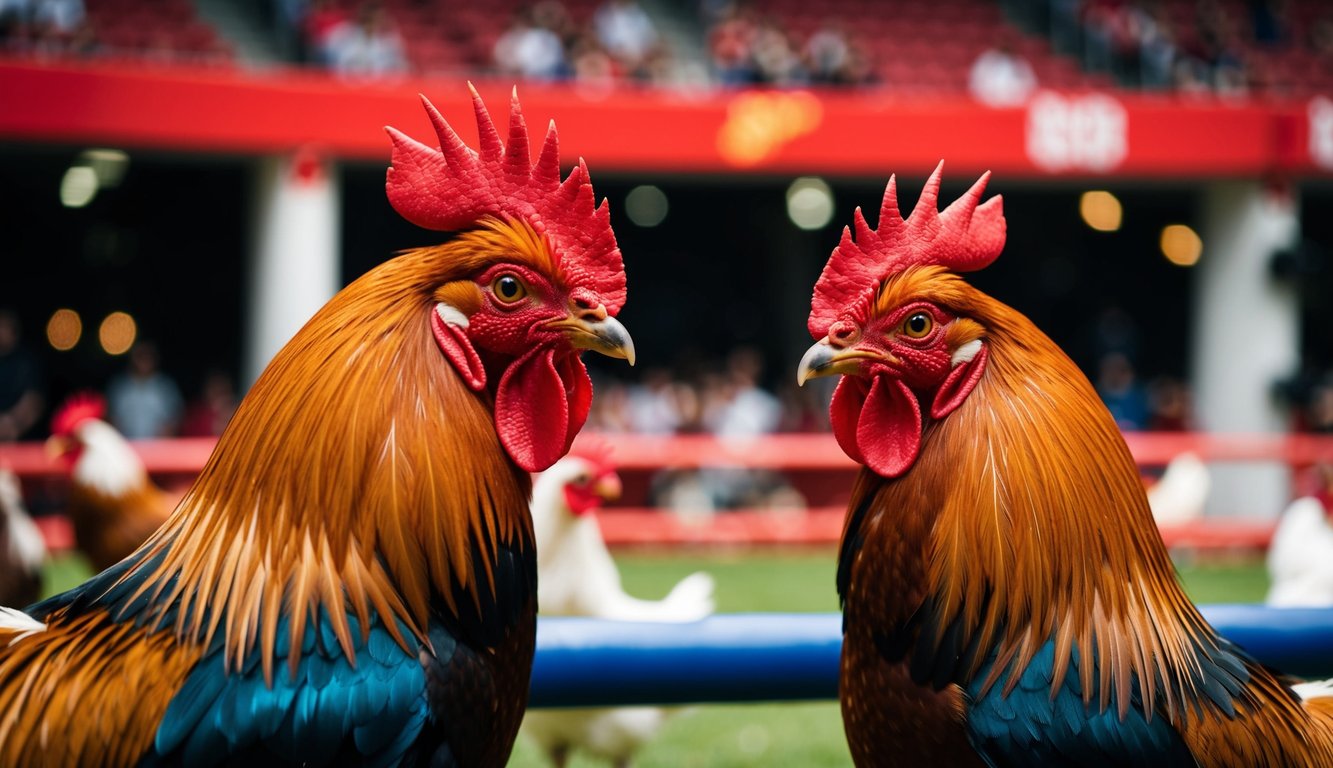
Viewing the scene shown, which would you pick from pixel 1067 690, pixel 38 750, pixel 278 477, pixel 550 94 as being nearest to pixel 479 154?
pixel 278 477

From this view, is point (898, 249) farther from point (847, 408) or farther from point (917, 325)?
point (847, 408)

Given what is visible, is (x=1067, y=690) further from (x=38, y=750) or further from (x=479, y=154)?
(x=38, y=750)

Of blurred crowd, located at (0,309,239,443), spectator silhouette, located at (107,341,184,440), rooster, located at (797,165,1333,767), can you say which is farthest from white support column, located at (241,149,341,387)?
rooster, located at (797,165,1333,767)

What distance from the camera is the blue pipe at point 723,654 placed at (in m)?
3.42

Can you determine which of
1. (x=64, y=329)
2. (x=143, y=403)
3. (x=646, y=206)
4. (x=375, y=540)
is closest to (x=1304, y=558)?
(x=375, y=540)

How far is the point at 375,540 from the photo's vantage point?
7.97ft

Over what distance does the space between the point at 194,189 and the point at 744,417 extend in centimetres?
913

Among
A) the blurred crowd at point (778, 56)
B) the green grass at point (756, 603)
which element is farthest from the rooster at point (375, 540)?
the blurred crowd at point (778, 56)

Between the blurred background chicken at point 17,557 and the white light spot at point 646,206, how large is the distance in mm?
13864

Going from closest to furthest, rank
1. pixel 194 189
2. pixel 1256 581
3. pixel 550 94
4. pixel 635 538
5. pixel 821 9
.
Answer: pixel 1256 581 → pixel 635 538 → pixel 550 94 → pixel 194 189 → pixel 821 9

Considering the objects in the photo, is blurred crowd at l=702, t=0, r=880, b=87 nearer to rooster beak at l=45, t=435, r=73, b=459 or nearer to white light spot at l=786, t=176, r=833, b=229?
white light spot at l=786, t=176, r=833, b=229

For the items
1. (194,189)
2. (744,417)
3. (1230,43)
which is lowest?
(744,417)

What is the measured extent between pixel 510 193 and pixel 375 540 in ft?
2.55

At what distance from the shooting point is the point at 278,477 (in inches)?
96.4
